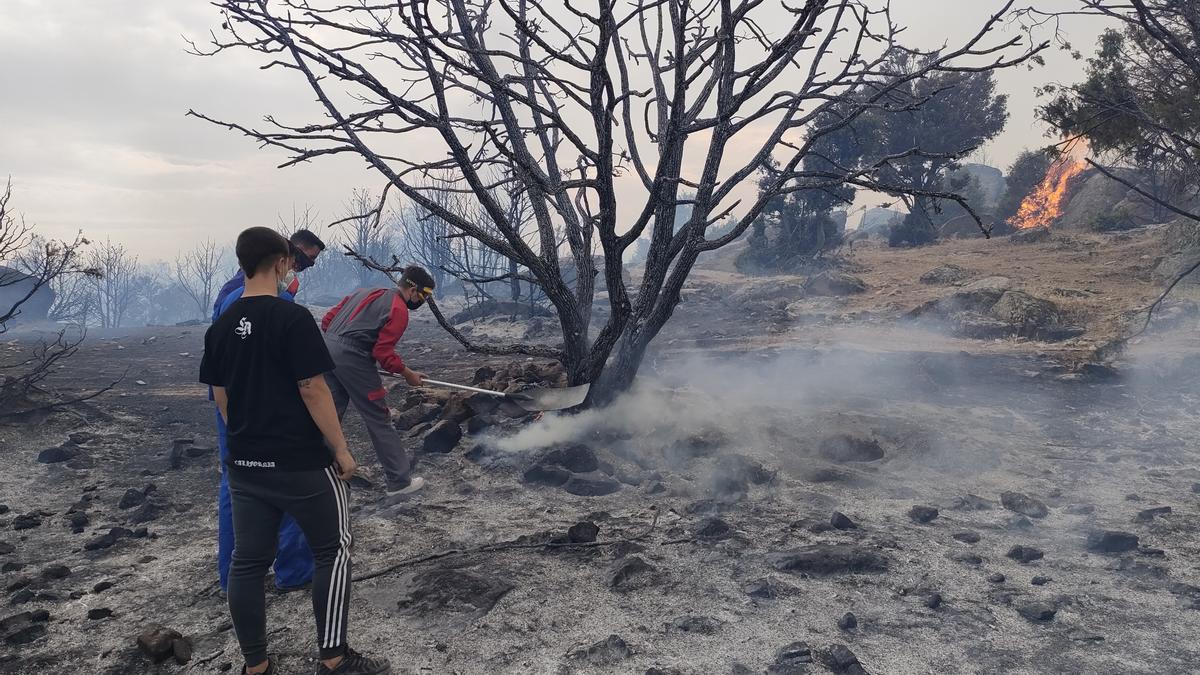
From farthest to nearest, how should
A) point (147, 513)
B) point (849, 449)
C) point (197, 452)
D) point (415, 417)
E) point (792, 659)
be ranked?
1. point (415, 417)
2. point (197, 452)
3. point (849, 449)
4. point (147, 513)
5. point (792, 659)

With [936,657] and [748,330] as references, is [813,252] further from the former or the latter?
[936,657]

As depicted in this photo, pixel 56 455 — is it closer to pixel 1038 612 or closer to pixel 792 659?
pixel 792 659

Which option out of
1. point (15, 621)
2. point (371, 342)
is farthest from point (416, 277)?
point (15, 621)

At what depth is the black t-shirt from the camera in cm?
244

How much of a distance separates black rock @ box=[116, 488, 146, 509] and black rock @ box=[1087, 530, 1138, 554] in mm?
6617

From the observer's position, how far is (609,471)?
5.64m

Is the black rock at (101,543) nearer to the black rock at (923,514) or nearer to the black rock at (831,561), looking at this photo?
the black rock at (831,561)

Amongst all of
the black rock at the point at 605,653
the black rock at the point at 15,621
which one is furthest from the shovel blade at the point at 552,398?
the black rock at the point at 15,621

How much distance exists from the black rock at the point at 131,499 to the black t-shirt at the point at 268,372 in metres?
3.34

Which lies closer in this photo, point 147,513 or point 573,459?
point 147,513

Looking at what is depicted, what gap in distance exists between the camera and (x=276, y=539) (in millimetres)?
2557

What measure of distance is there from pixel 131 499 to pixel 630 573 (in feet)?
13.1

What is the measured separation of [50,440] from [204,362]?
19.5 ft

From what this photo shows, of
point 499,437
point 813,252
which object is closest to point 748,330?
point 499,437
